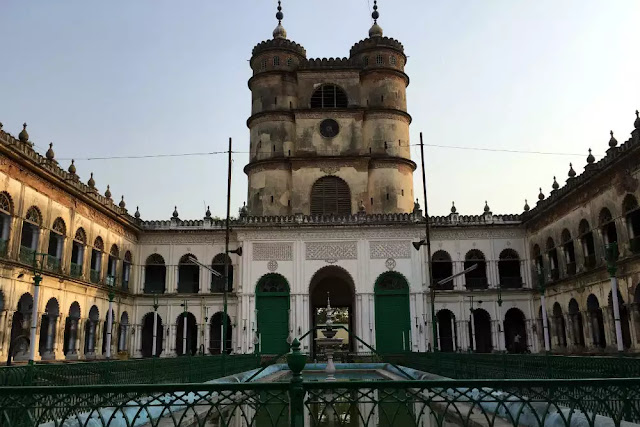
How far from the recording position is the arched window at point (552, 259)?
28763mm

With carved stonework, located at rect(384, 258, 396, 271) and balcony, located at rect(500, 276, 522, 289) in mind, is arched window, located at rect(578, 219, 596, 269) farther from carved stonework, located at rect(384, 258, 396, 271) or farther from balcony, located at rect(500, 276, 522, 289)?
carved stonework, located at rect(384, 258, 396, 271)

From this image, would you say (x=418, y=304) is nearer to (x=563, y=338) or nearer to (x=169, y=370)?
(x=563, y=338)

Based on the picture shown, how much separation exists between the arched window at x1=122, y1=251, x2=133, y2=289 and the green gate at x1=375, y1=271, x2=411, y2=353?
46.1 feet

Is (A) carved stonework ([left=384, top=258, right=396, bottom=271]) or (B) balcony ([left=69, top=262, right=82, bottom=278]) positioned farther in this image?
(A) carved stonework ([left=384, top=258, right=396, bottom=271])

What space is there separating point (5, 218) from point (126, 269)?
463 inches

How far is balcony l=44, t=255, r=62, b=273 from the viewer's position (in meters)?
23.3

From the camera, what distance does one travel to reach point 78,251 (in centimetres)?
2695

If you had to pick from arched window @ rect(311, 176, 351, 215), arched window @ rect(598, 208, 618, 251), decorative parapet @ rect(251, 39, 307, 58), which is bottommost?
arched window @ rect(598, 208, 618, 251)

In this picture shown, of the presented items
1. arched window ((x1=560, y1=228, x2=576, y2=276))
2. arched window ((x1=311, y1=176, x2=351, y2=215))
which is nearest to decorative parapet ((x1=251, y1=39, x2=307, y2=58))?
arched window ((x1=311, y1=176, x2=351, y2=215))

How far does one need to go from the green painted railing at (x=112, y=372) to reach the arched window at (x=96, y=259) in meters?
12.5

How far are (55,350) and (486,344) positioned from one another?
2445 cm

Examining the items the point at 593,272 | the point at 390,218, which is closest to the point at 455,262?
the point at 390,218

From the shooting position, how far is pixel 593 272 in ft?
79.4

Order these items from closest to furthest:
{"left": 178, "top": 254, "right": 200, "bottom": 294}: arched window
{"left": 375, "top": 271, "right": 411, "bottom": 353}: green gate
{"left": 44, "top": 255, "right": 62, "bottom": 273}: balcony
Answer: {"left": 44, "top": 255, "right": 62, "bottom": 273}: balcony, {"left": 375, "top": 271, "right": 411, "bottom": 353}: green gate, {"left": 178, "top": 254, "right": 200, "bottom": 294}: arched window
